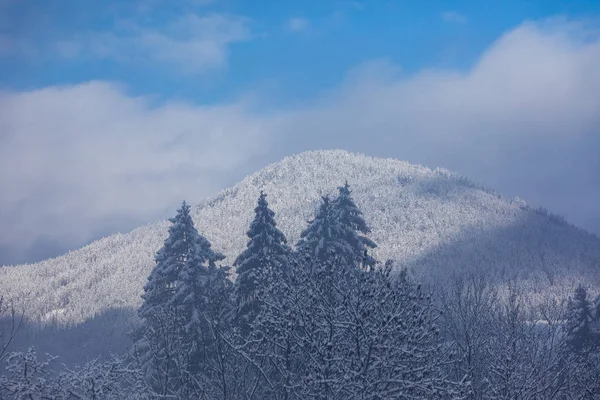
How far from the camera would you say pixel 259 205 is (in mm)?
25875

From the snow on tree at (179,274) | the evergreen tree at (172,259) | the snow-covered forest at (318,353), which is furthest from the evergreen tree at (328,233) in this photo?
the evergreen tree at (172,259)

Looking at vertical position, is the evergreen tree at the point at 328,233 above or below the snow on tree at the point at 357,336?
above

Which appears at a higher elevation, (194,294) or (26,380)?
(194,294)

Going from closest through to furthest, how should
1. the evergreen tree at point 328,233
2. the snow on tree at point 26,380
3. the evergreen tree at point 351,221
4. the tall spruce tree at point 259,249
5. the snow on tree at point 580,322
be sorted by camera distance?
the snow on tree at point 26,380 → the tall spruce tree at point 259,249 → the evergreen tree at point 328,233 → the evergreen tree at point 351,221 → the snow on tree at point 580,322

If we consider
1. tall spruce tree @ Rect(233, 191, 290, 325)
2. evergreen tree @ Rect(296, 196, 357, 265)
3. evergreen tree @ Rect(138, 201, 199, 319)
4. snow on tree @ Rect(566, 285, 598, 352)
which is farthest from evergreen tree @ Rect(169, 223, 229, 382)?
snow on tree @ Rect(566, 285, 598, 352)

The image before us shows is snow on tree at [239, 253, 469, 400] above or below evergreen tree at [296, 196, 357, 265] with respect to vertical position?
below

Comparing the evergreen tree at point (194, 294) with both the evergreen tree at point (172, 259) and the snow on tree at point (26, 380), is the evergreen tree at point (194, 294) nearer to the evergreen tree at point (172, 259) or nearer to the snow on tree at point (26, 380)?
the evergreen tree at point (172, 259)

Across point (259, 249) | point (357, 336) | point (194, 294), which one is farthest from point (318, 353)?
point (194, 294)

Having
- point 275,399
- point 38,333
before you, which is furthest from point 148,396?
point 38,333

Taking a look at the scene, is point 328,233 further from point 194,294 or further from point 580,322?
point 580,322

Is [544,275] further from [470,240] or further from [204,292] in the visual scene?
[204,292]

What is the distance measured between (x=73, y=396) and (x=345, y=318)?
812 centimetres

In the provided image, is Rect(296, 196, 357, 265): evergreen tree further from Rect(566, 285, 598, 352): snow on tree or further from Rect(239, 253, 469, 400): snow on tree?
Rect(239, 253, 469, 400): snow on tree

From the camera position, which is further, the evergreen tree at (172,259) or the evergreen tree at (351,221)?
the evergreen tree at (351,221)
